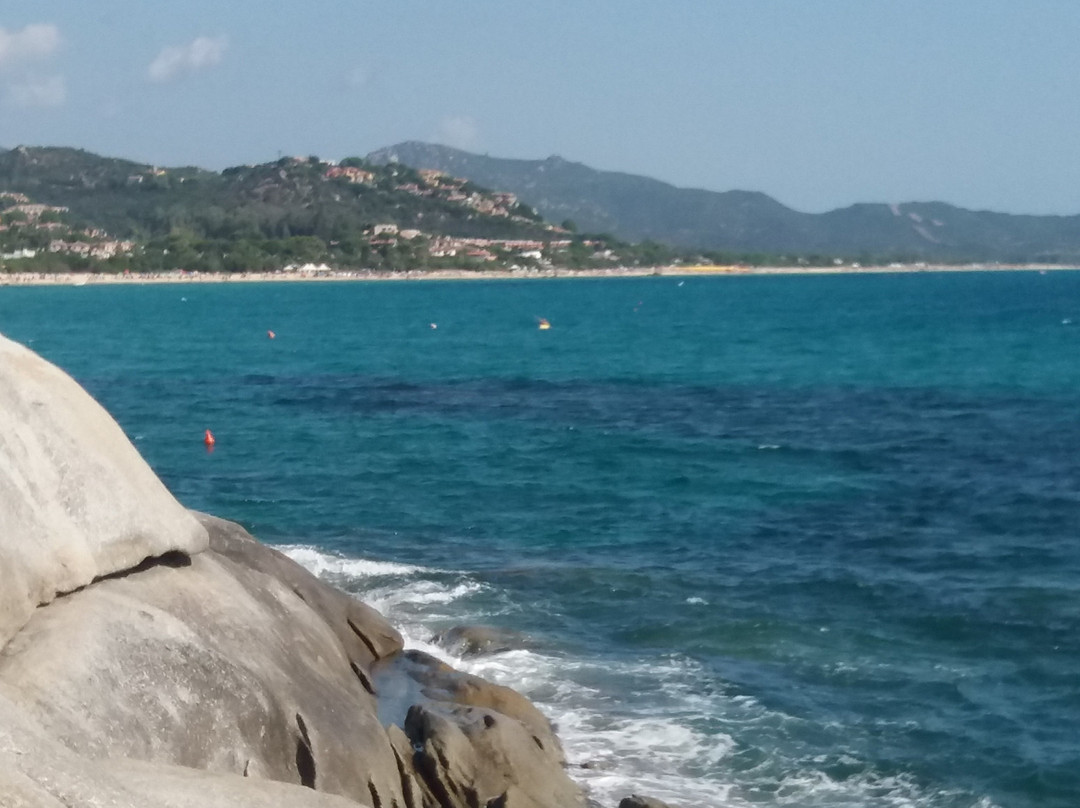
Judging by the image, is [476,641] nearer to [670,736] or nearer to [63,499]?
[670,736]

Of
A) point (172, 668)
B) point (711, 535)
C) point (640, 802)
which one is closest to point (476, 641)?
point (640, 802)

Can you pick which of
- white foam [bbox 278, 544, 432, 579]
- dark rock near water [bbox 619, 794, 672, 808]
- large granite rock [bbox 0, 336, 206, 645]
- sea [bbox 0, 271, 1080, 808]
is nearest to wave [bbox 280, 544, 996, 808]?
sea [bbox 0, 271, 1080, 808]

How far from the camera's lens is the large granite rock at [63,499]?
29.8 feet

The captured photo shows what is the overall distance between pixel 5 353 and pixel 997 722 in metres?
10.8

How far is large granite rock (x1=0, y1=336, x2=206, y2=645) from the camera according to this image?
9070 mm

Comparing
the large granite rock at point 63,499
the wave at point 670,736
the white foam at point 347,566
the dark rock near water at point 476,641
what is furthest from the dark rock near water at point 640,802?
the white foam at point 347,566

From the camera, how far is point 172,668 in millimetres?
9500

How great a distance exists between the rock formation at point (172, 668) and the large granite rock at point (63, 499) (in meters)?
0.02

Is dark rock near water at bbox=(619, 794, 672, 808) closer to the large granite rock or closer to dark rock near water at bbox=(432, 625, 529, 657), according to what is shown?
the large granite rock

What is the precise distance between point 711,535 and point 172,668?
591 inches

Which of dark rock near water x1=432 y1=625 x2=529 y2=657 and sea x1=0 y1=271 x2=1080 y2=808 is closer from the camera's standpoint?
sea x1=0 y1=271 x2=1080 y2=808

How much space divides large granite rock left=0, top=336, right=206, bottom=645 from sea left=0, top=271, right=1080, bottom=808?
16.1 feet

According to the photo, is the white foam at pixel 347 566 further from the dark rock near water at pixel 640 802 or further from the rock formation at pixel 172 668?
the dark rock near water at pixel 640 802

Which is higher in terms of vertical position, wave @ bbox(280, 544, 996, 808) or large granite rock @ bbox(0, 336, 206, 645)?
large granite rock @ bbox(0, 336, 206, 645)
